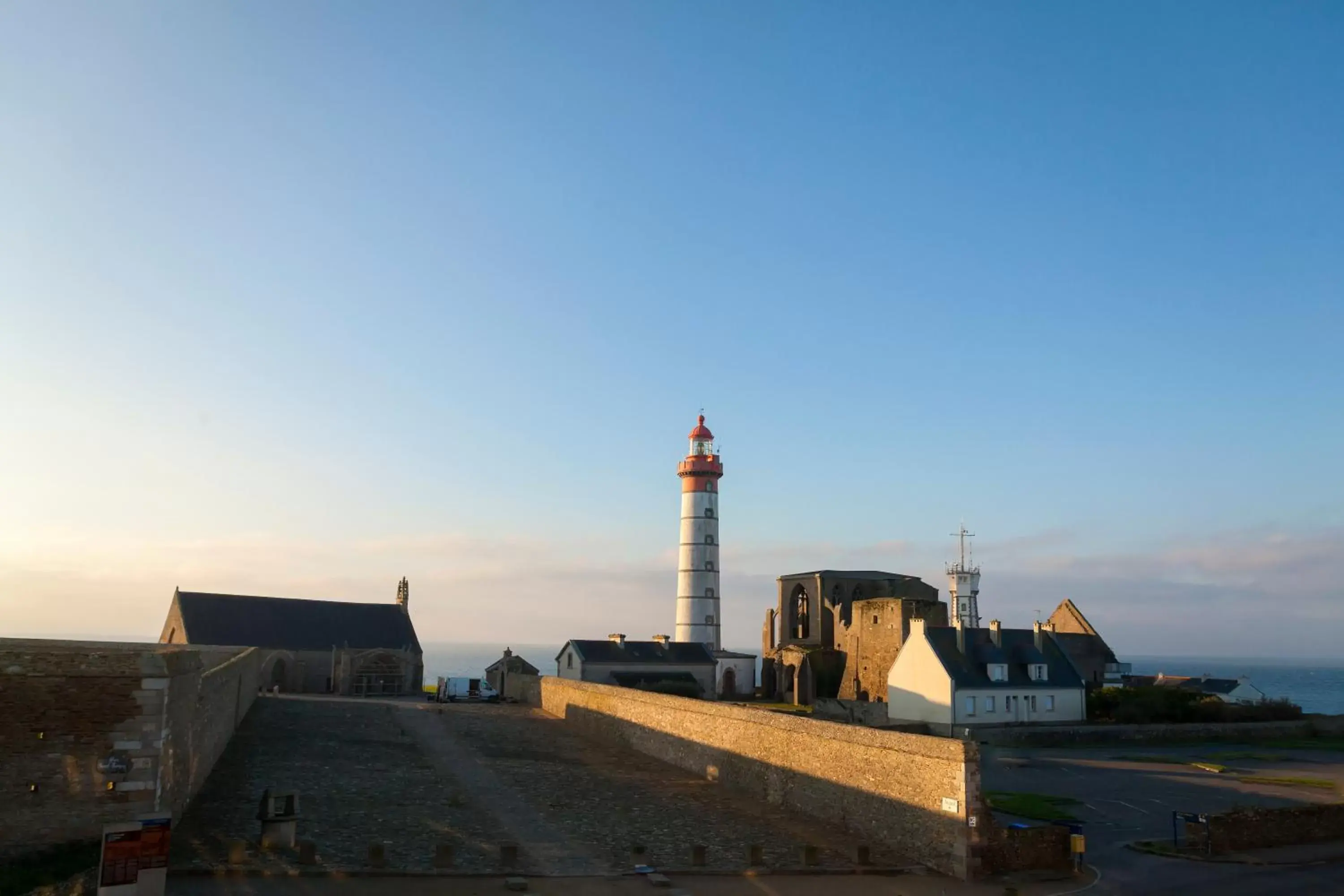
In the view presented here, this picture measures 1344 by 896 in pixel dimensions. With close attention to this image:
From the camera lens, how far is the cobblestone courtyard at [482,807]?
1983 centimetres

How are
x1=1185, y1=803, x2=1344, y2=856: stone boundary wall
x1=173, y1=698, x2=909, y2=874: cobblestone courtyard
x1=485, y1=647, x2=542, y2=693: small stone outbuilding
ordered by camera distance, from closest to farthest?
1. x1=173, y1=698, x2=909, y2=874: cobblestone courtyard
2. x1=1185, y1=803, x2=1344, y2=856: stone boundary wall
3. x1=485, y1=647, x2=542, y2=693: small stone outbuilding

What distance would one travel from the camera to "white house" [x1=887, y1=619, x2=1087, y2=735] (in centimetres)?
4725

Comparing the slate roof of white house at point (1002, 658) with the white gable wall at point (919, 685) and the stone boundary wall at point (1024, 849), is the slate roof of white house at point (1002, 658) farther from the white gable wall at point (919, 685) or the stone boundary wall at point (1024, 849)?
the stone boundary wall at point (1024, 849)

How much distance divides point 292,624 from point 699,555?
1108 inches

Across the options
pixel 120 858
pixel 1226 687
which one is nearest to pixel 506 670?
pixel 120 858

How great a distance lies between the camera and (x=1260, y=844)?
22938 mm

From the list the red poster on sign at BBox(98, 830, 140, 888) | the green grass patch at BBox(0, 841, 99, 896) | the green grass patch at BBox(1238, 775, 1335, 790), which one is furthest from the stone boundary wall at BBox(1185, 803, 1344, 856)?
the green grass patch at BBox(0, 841, 99, 896)

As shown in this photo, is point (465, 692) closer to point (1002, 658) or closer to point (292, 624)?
point (292, 624)

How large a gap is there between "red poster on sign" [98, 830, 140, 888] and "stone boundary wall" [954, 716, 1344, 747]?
35922 mm

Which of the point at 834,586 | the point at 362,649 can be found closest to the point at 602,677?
the point at 362,649

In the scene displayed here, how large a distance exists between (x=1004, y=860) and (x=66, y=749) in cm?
1805


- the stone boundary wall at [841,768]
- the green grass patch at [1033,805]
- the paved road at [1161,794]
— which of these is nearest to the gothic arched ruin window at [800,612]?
the paved road at [1161,794]

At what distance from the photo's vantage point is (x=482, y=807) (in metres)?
24.9

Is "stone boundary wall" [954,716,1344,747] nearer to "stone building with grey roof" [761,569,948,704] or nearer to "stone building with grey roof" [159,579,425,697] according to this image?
"stone building with grey roof" [761,569,948,704]
